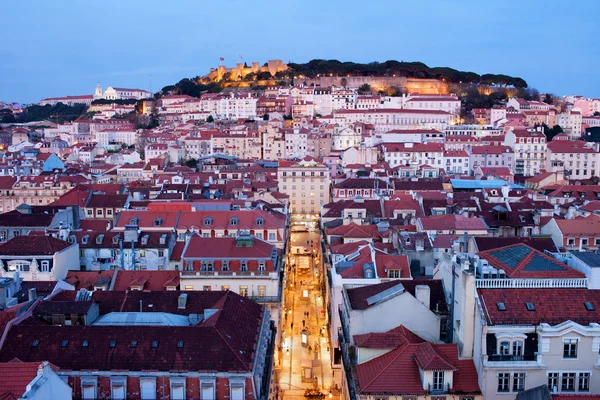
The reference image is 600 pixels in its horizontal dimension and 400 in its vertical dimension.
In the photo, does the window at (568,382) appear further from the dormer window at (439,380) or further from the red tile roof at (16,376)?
the red tile roof at (16,376)

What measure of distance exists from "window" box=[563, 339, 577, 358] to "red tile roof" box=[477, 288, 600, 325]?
0.82 m

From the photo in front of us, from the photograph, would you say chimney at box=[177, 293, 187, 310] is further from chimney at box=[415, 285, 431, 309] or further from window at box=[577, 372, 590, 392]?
window at box=[577, 372, 590, 392]

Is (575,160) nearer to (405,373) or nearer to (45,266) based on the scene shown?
(45,266)

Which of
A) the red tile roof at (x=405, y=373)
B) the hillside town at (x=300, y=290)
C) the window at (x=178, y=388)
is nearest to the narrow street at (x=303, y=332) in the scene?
the hillside town at (x=300, y=290)

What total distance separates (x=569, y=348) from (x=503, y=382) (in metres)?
2.74

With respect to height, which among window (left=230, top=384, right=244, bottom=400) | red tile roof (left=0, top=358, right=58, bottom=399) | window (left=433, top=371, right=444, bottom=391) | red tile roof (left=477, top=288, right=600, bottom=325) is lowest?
window (left=230, top=384, right=244, bottom=400)

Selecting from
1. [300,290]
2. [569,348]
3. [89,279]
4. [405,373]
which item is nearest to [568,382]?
[569,348]

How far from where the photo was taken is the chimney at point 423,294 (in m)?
30.3

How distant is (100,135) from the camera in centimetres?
17325

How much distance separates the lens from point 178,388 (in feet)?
80.7

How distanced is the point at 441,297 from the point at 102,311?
16779 mm

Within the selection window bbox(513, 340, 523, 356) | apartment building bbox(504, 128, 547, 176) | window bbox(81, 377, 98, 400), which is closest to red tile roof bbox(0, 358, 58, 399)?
window bbox(81, 377, 98, 400)

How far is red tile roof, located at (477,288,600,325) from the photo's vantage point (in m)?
24.6

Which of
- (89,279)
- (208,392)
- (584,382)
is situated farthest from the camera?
(89,279)
